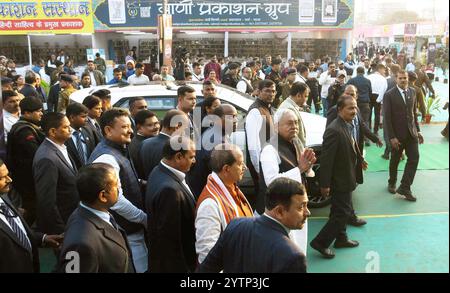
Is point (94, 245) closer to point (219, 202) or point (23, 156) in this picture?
point (219, 202)

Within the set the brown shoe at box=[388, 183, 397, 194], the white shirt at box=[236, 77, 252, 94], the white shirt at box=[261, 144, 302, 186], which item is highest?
the white shirt at box=[236, 77, 252, 94]

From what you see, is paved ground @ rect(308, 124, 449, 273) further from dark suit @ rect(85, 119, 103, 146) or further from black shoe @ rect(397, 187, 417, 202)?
dark suit @ rect(85, 119, 103, 146)

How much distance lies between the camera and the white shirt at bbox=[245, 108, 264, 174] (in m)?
4.42

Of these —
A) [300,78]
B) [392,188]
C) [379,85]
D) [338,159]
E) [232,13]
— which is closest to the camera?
[338,159]

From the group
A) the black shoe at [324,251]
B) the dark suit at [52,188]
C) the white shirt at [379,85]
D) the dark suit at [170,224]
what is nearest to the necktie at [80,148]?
the dark suit at [52,188]

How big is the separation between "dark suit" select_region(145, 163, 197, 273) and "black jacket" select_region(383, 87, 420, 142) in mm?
4033

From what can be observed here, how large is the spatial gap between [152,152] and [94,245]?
1.54 metres

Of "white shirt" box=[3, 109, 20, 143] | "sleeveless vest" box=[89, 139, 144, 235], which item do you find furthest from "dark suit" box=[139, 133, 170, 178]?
"white shirt" box=[3, 109, 20, 143]

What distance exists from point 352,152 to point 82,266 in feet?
10.1

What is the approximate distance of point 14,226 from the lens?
2.60m

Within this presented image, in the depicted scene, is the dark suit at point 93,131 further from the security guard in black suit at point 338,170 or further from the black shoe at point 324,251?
the black shoe at point 324,251

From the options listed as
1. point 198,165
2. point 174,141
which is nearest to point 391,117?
point 198,165

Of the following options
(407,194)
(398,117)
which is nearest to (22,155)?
(398,117)

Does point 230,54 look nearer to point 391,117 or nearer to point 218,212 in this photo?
point 391,117
